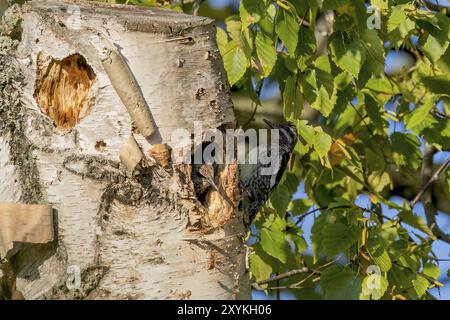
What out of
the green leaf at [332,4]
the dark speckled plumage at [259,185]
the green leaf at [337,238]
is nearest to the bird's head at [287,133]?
the dark speckled plumage at [259,185]

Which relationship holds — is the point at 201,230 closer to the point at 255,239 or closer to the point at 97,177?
the point at 97,177

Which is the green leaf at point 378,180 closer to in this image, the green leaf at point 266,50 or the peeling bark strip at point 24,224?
the green leaf at point 266,50

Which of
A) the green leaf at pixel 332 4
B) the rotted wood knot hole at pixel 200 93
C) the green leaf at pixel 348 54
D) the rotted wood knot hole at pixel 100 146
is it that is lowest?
the rotted wood knot hole at pixel 100 146

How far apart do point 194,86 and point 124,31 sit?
21cm

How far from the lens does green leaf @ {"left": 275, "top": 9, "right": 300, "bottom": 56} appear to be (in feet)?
9.57

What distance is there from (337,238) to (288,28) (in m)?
0.89

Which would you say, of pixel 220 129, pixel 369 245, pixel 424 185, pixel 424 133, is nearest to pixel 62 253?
pixel 220 129

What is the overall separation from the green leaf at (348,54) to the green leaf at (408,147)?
925 mm

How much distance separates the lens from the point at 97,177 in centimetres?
203

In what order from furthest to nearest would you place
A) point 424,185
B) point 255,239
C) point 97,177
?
1. point 424,185
2. point 255,239
3. point 97,177

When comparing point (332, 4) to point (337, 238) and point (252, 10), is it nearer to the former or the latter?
point (252, 10)

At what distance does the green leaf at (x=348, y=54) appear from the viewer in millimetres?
3088

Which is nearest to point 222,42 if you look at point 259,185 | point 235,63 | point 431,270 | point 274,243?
point 235,63

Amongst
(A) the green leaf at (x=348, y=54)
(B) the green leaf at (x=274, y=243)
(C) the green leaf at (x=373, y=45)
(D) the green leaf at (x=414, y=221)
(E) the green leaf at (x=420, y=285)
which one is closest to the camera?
(A) the green leaf at (x=348, y=54)
